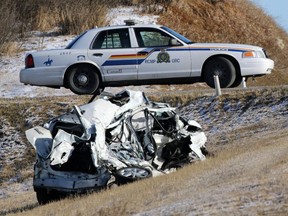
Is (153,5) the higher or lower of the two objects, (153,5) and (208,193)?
the higher

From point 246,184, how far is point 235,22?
26.9 meters

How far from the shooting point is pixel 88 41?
19078 mm

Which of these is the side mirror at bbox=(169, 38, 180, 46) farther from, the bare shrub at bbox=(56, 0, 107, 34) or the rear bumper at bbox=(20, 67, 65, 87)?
the bare shrub at bbox=(56, 0, 107, 34)

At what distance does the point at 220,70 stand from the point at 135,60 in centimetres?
180

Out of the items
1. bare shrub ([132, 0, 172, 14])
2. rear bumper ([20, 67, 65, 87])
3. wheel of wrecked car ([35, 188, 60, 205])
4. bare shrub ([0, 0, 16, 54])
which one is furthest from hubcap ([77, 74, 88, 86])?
bare shrub ([132, 0, 172, 14])

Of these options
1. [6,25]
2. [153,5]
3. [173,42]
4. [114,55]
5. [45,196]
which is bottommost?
[45,196]

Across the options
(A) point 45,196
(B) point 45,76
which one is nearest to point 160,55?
(B) point 45,76

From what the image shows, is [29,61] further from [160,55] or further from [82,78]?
[160,55]

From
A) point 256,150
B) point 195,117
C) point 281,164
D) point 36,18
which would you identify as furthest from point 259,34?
point 281,164

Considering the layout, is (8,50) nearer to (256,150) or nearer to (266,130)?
(266,130)

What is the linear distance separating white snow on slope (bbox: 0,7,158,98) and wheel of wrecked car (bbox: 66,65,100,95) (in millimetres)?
4628

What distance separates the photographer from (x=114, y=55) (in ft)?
62.1

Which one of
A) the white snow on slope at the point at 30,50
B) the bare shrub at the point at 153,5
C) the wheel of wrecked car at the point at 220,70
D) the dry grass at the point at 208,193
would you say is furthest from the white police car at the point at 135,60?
the bare shrub at the point at 153,5

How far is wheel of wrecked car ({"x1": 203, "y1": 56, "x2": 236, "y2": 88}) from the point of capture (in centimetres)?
1902
